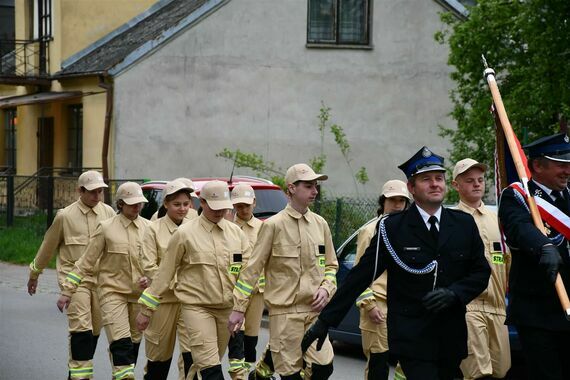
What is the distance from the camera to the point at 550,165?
7.00 metres

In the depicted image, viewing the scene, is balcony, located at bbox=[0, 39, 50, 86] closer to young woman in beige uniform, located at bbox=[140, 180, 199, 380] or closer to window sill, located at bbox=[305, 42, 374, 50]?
window sill, located at bbox=[305, 42, 374, 50]

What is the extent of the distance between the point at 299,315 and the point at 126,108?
20.6 meters

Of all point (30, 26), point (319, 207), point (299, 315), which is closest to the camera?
point (299, 315)

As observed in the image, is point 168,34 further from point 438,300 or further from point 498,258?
point 438,300

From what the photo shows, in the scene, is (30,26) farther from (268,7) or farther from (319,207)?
(319,207)

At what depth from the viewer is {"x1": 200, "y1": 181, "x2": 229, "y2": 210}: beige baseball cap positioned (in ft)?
31.1

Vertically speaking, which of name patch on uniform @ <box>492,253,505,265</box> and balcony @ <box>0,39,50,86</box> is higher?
balcony @ <box>0,39,50,86</box>

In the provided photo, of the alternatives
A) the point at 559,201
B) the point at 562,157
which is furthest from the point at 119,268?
the point at 562,157

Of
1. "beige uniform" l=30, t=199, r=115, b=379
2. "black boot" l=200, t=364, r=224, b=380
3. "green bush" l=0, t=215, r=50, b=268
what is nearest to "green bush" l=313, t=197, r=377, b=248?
"green bush" l=0, t=215, r=50, b=268

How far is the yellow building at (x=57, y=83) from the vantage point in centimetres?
3069

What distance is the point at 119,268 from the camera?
10.6 m

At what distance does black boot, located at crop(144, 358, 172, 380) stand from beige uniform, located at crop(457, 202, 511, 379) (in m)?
2.47

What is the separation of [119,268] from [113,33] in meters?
22.4

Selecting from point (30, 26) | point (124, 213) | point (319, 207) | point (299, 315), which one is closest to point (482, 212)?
point (299, 315)
